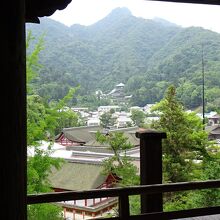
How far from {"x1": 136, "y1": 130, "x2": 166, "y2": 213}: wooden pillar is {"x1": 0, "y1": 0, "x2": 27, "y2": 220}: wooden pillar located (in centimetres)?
129

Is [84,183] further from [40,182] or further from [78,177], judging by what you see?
[40,182]

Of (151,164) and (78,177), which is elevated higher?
(151,164)

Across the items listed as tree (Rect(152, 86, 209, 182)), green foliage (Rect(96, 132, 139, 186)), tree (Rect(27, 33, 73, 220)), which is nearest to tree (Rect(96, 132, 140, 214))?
green foliage (Rect(96, 132, 139, 186))

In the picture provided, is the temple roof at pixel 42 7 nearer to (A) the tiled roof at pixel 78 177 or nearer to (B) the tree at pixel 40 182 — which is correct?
(B) the tree at pixel 40 182

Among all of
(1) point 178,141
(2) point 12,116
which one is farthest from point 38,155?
(2) point 12,116

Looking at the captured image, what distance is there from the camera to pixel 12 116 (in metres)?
0.91

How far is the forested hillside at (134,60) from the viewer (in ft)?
45.6

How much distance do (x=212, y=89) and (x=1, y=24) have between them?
44.1 ft

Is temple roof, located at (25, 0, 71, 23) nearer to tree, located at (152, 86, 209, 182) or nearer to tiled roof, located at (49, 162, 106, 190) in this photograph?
tree, located at (152, 86, 209, 182)

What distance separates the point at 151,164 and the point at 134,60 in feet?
46.6

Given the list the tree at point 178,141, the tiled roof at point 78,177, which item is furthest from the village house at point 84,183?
the tree at point 178,141

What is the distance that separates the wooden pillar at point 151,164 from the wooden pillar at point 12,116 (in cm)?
129

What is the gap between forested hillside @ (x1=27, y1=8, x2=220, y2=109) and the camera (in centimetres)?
1389


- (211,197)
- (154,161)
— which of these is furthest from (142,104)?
(154,161)
